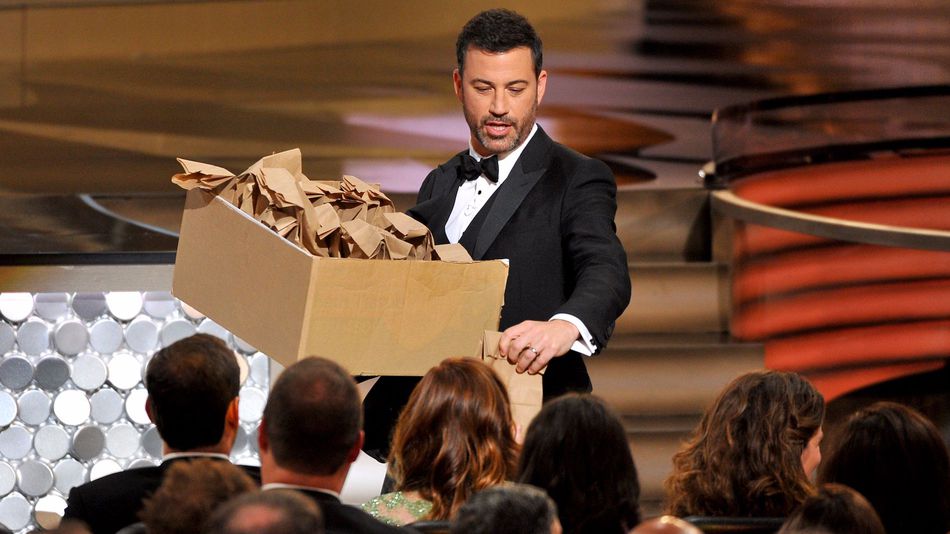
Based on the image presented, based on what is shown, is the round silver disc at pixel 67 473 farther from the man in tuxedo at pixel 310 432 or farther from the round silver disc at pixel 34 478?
the man in tuxedo at pixel 310 432

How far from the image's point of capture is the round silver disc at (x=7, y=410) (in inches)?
178

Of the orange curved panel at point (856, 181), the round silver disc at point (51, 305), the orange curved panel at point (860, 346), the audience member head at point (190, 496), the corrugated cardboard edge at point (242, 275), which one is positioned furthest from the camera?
the orange curved panel at point (856, 181)

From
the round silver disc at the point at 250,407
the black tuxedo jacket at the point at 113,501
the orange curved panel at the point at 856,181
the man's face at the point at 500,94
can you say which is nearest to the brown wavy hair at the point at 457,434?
the black tuxedo jacket at the point at 113,501

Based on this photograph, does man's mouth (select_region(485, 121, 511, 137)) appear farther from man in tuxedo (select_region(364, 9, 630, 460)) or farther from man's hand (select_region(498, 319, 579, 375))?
man's hand (select_region(498, 319, 579, 375))

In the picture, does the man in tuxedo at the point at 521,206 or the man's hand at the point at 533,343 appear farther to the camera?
the man in tuxedo at the point at 521,206

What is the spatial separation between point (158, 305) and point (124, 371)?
0.24 metres

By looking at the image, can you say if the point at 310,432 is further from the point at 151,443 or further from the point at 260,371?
the point at 151,443

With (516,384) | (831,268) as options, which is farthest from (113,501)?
(831,268)

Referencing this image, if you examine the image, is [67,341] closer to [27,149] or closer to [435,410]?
[435,410]

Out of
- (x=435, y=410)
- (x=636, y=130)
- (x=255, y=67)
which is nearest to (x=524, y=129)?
(x=435, y=410)

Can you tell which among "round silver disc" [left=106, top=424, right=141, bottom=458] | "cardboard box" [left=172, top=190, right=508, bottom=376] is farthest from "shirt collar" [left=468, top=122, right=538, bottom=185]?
"round silver disc" [left=106, top=424, right=141, bottom=458]

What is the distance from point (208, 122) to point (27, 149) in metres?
→ 1.00

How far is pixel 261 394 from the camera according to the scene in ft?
14.9

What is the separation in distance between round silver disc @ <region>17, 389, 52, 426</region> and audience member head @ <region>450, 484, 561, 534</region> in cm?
321
